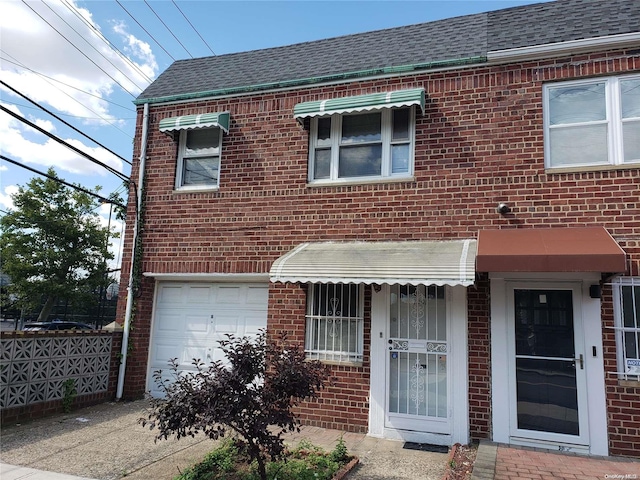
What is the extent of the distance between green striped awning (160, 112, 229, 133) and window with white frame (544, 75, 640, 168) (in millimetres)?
5522

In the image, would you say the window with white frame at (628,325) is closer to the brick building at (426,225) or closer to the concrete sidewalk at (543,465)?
the brick building at (426,225)

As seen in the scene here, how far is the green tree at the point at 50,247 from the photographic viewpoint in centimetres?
1931

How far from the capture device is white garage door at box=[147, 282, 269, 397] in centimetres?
823

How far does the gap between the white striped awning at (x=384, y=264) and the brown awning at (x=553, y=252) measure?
0.92 ft

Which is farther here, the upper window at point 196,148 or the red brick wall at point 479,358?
the upper window at point 196,148

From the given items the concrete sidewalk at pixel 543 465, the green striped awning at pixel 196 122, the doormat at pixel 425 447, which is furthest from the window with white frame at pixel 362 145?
the concrete sidewalk at pixel 543 465

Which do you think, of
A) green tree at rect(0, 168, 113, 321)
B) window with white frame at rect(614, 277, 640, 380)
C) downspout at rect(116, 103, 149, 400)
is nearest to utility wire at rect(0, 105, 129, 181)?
downspout at rect(116, 103, 149, 400)

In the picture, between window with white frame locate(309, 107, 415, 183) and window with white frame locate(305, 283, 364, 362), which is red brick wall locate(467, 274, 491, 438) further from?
window with white frame locate(309, 107, 415, 183)

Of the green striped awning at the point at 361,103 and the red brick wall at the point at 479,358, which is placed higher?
the green striped awning at the point at 361,103

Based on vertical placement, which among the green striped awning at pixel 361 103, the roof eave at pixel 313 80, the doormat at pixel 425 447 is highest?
the roof eave at pixel 313 80

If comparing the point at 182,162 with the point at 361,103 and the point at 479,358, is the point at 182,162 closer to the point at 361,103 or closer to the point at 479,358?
the point at 361,103

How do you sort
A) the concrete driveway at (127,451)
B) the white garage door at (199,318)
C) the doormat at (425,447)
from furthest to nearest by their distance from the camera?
the white garage door at (199,318) → the doormat at (425,447) → the concrete driveway at (127,451)

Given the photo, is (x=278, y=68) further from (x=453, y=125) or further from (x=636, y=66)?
(x=636, y=66)

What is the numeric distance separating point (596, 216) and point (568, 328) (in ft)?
5.40
